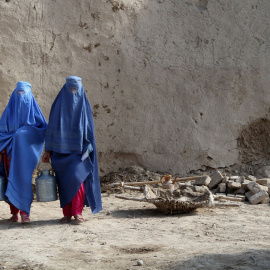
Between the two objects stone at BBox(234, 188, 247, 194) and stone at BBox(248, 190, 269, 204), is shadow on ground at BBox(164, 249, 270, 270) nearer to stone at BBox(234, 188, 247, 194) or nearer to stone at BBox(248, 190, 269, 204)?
stone at BBox(248, 190, 269, 204)

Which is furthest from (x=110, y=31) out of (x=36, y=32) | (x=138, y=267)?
(x=138, y=267)

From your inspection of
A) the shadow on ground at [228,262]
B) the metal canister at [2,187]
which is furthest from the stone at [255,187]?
the metal canister at [2,187]

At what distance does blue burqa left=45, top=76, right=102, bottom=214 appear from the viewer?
5777mm

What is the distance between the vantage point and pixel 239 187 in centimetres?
754

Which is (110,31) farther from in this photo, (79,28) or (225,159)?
(225,159)

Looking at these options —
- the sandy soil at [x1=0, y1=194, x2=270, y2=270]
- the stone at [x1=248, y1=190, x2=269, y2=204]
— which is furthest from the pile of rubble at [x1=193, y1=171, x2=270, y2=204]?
the sandy soil at [x1=0, y1=194, x2=270, y2=270]

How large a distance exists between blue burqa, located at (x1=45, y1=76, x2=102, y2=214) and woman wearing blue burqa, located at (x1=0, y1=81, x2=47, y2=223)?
0.63 ft

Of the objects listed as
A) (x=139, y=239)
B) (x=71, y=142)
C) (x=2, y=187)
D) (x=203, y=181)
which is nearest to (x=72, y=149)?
(x=71, y=142)

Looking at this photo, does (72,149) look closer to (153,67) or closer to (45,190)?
(45,190)

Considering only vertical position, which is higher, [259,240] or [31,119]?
[31,119]

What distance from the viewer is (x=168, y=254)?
14.0 feet

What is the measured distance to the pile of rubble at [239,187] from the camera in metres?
7.14

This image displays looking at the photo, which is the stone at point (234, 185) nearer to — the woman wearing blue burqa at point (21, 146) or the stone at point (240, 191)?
the stone at point (240, 191)

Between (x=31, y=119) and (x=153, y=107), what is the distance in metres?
3.16
